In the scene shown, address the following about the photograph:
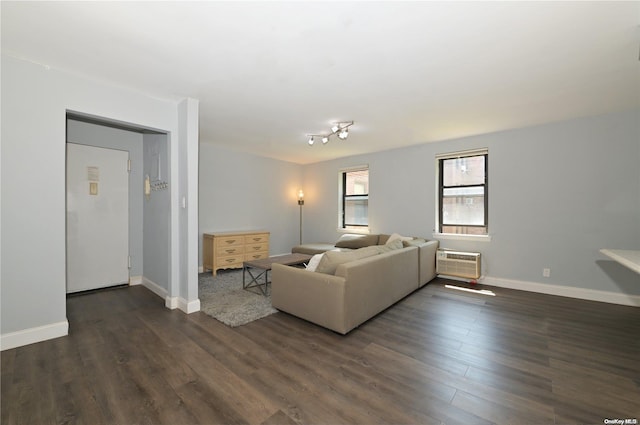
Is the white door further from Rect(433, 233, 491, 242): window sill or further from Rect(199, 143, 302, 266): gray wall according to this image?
Rect(433, 233, 491, 242): window sill

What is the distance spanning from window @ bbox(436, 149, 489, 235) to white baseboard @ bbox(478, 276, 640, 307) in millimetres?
807

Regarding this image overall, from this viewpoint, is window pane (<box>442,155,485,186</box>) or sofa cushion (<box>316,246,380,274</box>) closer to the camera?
sofa cushion (<box>316,246,380,274</box>)

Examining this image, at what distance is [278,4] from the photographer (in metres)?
1.65

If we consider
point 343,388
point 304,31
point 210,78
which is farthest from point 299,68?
point 343,388

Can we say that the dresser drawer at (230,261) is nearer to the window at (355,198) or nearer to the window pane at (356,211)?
the window at (355,198)

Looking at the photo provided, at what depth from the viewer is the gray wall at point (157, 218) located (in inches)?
135

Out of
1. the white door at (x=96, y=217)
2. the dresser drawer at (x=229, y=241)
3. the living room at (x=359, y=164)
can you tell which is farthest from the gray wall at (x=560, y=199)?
the white door at (x=96, y=217)

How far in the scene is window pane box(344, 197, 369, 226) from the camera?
600 cm

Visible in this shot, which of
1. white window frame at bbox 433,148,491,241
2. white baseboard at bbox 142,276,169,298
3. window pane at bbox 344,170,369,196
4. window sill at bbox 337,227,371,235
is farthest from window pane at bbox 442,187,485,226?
white baseboard at bbox 142,276,169,298

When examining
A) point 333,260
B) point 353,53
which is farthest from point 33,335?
point 353,53

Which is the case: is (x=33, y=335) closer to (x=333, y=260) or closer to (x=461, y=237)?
(x=333, y=260)

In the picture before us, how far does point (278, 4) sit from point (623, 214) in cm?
465

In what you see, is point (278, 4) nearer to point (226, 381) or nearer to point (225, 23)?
point (225, 23)

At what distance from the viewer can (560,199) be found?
3.76 m
